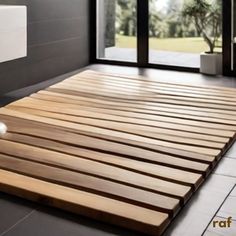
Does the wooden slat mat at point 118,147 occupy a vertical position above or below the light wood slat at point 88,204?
above

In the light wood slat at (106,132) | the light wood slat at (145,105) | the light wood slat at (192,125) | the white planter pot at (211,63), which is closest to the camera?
the light wood slat at (106,132)

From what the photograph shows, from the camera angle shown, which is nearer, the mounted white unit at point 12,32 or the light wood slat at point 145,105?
the mounted white unit at point 12,32

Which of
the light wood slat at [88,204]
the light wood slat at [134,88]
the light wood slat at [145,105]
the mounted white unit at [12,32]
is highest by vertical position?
the mounted white unit at [12,32]

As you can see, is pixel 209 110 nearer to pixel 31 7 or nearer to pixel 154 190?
pixel 154 190

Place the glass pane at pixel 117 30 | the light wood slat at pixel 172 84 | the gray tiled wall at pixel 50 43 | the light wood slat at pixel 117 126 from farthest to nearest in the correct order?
1. the glass pane at pixel 117 30
2. the gray tiled wall at pixel 50 43
3. the light wood slat at pixel 172 84
4. the light wood slat at pixel 117 126

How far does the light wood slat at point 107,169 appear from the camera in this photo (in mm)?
2125

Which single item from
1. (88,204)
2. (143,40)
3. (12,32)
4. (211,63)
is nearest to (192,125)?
(88,204)

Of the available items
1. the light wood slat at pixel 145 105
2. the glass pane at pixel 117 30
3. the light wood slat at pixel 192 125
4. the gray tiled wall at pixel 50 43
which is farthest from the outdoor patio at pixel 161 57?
the light wood slat at pixel 192 125

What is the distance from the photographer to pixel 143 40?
4.93 m

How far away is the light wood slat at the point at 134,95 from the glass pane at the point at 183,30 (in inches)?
45.8

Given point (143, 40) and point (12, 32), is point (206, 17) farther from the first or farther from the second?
point (12, 32)

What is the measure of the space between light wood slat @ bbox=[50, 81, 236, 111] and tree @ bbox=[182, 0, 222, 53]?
1261 millimetres

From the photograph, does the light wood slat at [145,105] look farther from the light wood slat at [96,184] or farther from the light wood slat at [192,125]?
the light wood slat at [96,184]

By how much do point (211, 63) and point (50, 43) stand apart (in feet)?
4.85
